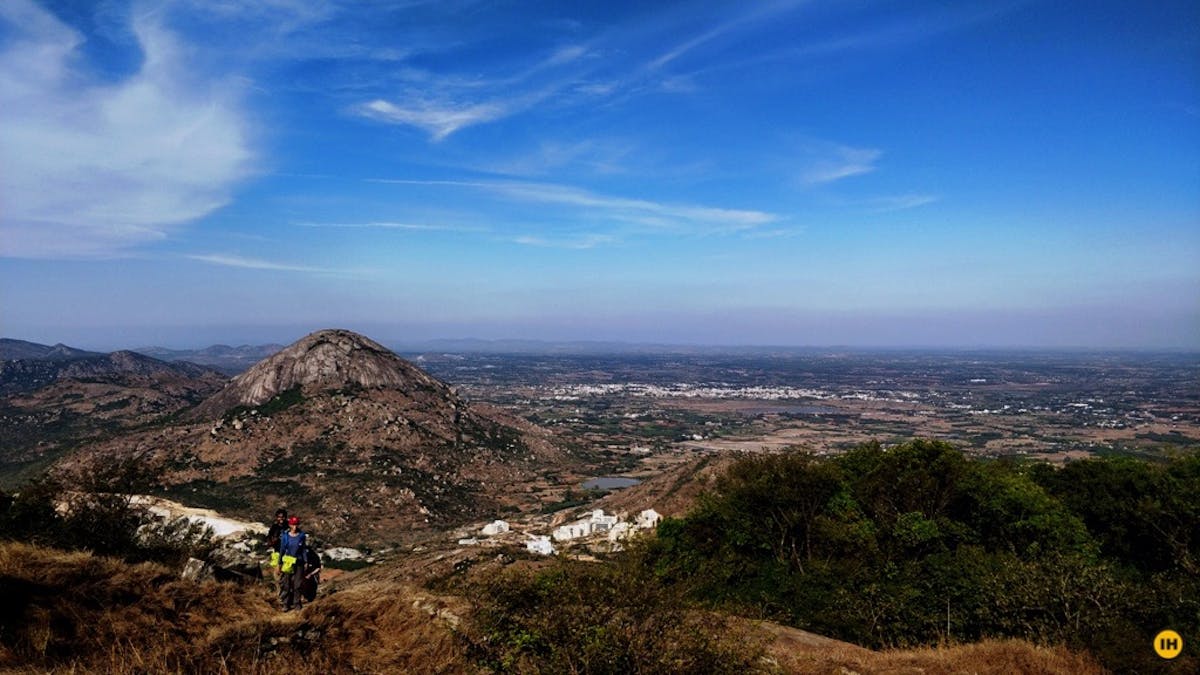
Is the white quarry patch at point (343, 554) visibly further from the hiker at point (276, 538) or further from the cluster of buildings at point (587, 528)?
the hiker at point (276, 538)

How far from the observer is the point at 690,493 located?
65125 mm

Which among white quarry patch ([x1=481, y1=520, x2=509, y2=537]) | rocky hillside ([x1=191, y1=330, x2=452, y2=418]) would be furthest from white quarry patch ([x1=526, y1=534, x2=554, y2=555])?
rocky hillside ([x1=191, y1=330, x2=452, y2=418])

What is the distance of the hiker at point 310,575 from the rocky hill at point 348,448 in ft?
173

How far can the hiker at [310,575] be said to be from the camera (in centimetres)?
1402

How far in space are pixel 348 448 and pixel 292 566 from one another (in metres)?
78.0

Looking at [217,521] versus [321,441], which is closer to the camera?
[217,521]

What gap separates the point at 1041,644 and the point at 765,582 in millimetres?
14162

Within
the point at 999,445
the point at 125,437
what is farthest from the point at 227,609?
the point at 999,445

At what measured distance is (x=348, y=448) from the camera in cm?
8512

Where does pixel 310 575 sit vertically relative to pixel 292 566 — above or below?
below

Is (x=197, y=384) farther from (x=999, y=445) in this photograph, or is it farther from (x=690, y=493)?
(x=999, y=445)

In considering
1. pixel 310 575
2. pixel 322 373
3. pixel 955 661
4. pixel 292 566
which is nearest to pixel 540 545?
pixel 955 661

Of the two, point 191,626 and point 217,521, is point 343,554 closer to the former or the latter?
point 217,521

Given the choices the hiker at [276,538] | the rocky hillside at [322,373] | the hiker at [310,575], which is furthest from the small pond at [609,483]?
the hiker at [310,575]
